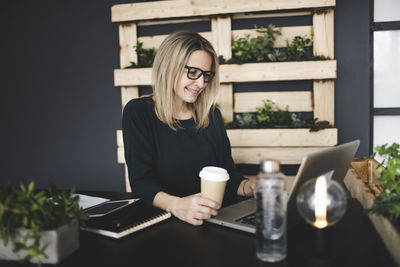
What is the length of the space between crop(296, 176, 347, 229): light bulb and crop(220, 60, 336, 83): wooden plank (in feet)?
6.43

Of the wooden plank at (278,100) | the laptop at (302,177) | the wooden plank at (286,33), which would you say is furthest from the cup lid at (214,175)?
the wooden plank at (286,33)

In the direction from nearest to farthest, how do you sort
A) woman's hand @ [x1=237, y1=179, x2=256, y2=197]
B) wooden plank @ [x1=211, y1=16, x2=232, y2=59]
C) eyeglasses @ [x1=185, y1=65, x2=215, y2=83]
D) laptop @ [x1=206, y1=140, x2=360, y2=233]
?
laptop @ [x1=206, y1=140, x2=360, y2=233]
woman's hand @ [x1=237, y1=179, x2=256, y2=197]
eyeglasses @ [x1=185, y1=65, x2=215, y2=83]
wooden plank @ [x1=211, y1=16, x2=232, y2=59]

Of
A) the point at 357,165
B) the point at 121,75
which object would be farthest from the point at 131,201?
the point at 121,75

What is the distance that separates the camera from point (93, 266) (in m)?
0.87

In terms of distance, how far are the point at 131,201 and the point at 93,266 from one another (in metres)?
0.50

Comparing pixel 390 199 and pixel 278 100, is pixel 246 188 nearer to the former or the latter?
pixel 390 199

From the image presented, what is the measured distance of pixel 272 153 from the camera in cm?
274

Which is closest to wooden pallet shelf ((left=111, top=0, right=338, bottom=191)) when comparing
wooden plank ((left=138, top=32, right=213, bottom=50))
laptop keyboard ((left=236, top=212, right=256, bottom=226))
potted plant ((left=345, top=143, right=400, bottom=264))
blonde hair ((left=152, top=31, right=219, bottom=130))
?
wooden plank ((left=138, top=32, right=213, bottom=50))

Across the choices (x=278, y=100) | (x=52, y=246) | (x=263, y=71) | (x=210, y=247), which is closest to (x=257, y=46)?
(x=263, y=71)

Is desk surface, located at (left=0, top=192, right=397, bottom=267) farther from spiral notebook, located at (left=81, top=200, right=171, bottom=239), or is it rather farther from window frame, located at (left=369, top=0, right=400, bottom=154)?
window frame, located at (left=369, top=0, right=400, bottom=154)

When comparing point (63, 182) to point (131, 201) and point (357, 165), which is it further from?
point (357, 165)

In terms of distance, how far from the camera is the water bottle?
0.87 meters

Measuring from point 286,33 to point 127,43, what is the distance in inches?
Result: 52.4

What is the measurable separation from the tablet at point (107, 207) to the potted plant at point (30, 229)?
0.31 metres
